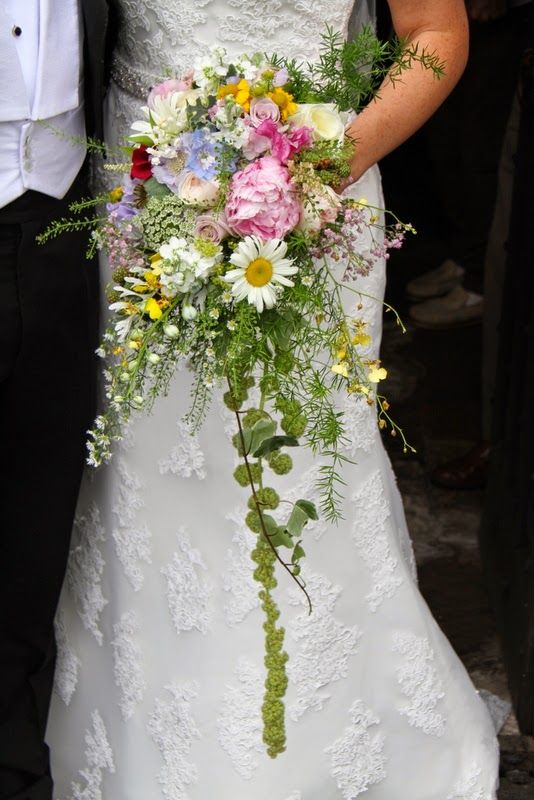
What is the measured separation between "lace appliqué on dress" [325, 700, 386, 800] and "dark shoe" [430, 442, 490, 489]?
141 cm

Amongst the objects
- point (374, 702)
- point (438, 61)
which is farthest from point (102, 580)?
point (438, 61)

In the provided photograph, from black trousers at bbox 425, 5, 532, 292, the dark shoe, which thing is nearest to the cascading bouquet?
the dark shoe

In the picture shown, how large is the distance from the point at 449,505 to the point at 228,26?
1.96 meters

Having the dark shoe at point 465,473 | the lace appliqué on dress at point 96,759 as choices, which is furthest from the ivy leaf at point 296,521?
the dark shoe at point 465,473

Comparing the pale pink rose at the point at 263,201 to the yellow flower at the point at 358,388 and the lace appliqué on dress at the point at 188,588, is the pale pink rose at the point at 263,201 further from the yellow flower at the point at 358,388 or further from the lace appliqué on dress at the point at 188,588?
the lace appliqué on dress at the point at 188,588

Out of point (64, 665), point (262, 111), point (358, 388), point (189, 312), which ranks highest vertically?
point (262, 111)

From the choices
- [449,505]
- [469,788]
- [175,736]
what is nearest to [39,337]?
[175,736]

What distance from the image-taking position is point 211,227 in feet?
5.52

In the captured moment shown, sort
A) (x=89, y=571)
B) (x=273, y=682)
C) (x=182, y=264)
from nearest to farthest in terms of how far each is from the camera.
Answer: (x=182, y=264), (x=273, y=682), (x=89, y=571)

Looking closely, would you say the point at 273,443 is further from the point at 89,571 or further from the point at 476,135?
the point at 476,135

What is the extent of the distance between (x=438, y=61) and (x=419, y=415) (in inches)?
91.6

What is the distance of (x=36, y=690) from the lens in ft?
8.42

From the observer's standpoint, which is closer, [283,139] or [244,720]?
[283,139]

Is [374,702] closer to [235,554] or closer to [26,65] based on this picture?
[235,554]
